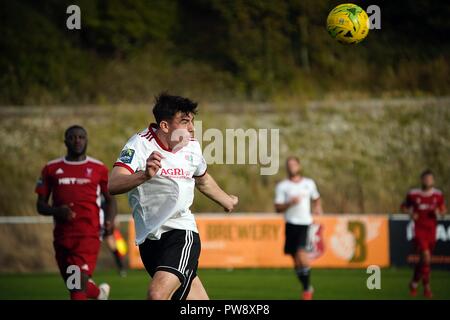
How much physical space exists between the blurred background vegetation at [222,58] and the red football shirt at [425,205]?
12666 mm

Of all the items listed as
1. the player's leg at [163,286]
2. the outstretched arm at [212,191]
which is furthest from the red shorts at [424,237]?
the player's leg at [163,286]

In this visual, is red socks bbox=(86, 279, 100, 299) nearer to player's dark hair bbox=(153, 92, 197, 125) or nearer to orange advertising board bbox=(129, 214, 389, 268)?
player's dark hair bbox=(153, 92, 197, 125)

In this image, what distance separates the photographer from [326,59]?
102 feet

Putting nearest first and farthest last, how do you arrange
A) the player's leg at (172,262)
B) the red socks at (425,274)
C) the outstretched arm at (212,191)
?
1. the player's leg at (172,262)
2. the outstretched arm at (212,191)
3. the red socks at (425,274)

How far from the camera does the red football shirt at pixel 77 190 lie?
10.8m

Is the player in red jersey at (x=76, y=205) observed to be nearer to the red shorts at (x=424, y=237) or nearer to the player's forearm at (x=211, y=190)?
the player's forearm at (x=211, y=190)

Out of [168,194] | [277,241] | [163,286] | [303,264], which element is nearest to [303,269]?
[303,264]

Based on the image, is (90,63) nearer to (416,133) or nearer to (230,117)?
(230,117)

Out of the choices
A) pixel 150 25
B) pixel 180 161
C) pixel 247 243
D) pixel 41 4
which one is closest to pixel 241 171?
pixel 247 243

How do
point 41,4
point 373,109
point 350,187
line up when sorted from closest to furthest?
point 350,187, point 373,109, point 41,4

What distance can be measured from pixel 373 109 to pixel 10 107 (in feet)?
38.2

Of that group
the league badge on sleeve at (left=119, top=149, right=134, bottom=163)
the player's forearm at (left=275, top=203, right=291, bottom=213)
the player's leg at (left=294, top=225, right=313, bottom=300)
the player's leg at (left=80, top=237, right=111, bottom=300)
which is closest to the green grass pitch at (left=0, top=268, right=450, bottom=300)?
the player's leg at (left=294, top=225, right=313, bottom=300)

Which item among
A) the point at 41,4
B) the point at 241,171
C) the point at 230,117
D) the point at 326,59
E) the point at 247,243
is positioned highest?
the point at 41,4

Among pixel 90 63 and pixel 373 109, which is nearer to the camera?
pixel 373 109
